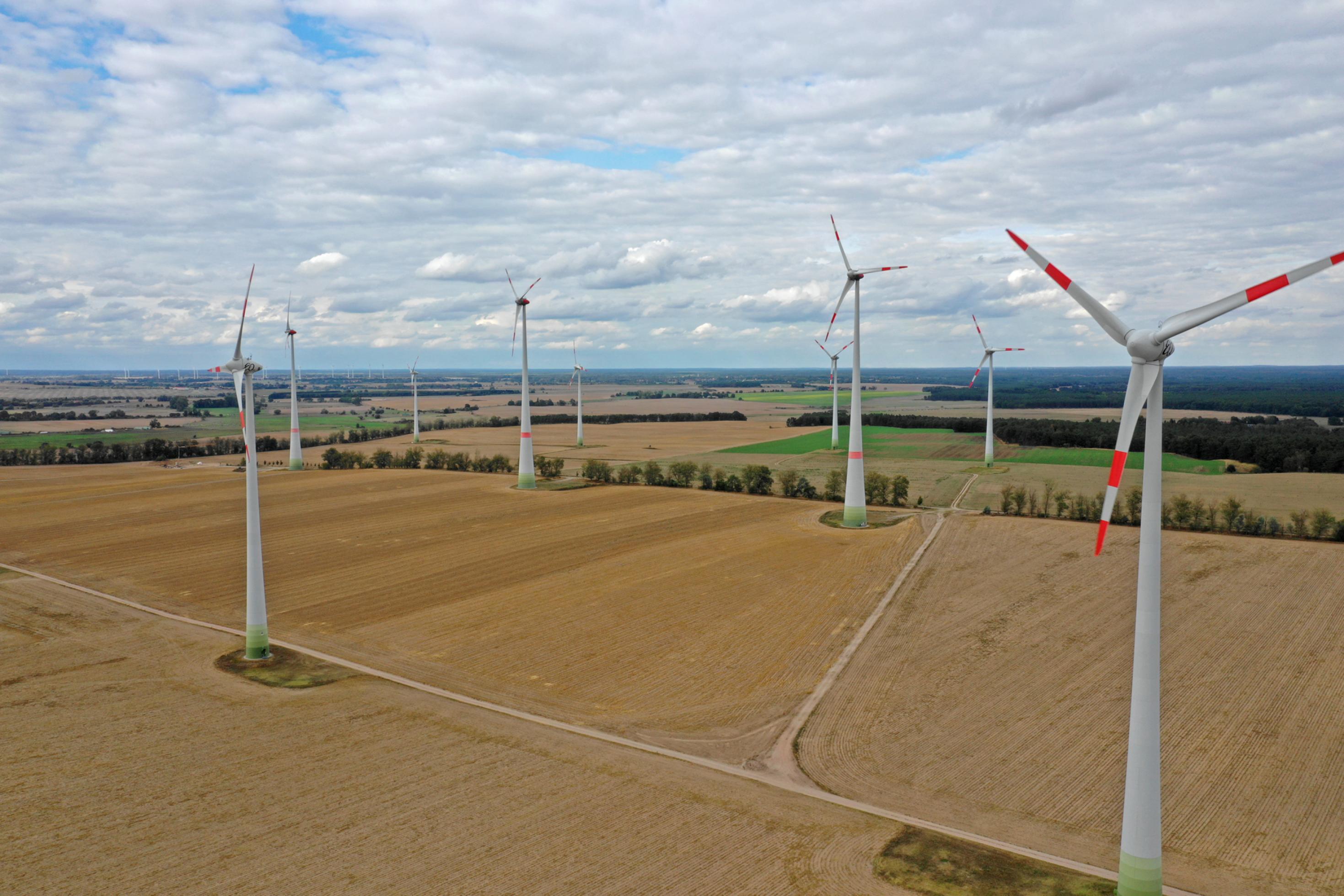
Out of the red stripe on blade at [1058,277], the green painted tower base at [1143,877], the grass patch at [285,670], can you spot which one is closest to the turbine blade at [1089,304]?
the red stripe on blade at [1058,277]

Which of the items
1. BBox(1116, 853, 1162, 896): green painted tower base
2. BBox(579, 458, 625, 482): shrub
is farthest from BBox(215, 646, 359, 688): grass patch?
BBox(579, 458, 625, 482): shrub

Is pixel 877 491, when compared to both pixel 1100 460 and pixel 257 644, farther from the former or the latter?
pixel 257 644

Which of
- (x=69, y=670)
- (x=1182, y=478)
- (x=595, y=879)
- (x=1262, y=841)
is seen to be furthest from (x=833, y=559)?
(x=1182, y=478)

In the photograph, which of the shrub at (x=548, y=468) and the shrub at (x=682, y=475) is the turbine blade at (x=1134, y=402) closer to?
the shrub at (x=682, y=475)

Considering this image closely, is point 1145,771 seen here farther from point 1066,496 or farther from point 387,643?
point 1066,496

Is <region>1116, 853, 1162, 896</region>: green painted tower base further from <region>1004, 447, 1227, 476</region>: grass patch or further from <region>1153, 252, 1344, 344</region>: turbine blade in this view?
<region>1004, 447, 1227, 476</region>: grass patch

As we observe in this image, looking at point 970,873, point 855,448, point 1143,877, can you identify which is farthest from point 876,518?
point 1143,877
